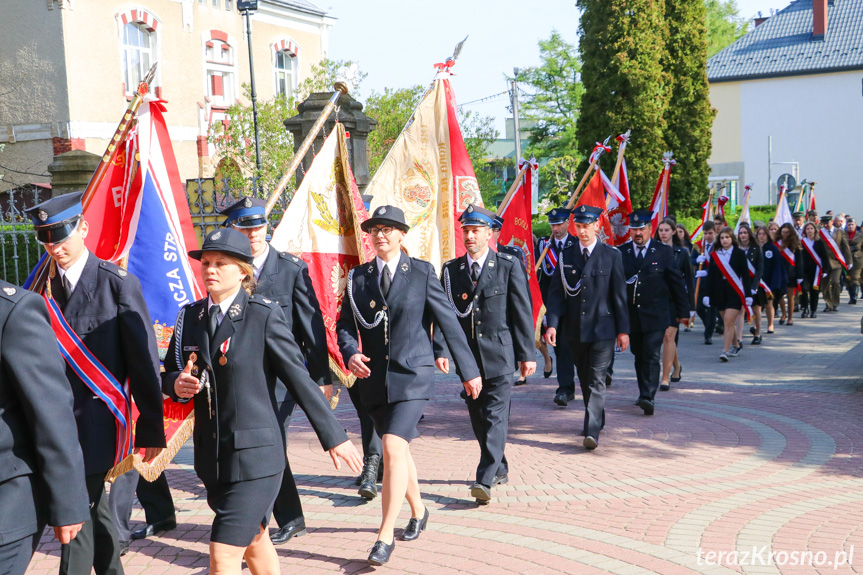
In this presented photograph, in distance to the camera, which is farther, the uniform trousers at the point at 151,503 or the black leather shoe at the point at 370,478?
the black leather shoe at the point at 370,478

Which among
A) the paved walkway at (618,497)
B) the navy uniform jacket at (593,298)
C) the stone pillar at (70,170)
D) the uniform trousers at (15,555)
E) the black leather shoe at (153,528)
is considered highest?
the stone pillar at (70,170)

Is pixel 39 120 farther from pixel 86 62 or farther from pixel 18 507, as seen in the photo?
pixel 18 507

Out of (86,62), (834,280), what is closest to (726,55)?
(834,280)

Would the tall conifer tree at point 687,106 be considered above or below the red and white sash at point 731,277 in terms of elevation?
above

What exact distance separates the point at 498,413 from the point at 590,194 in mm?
6367

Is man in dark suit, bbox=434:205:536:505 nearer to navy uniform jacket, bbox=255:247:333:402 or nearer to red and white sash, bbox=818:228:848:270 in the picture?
navy uniform jacket, bbox=255:247:333:402

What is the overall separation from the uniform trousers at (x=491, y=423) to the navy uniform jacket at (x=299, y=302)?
4.24 ft

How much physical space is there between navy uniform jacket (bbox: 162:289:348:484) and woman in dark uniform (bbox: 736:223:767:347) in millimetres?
11115

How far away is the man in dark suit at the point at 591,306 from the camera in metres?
8.20

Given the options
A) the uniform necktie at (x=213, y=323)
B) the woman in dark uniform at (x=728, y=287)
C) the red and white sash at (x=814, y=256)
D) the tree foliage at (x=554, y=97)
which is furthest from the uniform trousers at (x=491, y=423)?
the tree foliage at (x=554, y=97)

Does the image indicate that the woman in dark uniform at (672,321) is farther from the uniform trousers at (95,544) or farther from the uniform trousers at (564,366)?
the uniform trousers at (95,544)

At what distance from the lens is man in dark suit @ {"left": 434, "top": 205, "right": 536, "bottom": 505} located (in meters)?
6.73

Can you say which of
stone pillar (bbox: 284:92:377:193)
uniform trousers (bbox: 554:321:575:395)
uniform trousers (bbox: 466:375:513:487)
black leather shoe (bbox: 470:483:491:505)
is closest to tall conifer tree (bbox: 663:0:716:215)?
stone pillar (bbox: 284:92:377:193)

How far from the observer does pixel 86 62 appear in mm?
24406
